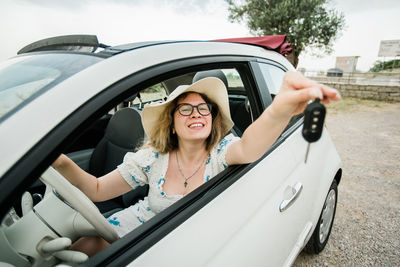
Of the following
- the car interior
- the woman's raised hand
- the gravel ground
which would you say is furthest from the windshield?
the gravel ground

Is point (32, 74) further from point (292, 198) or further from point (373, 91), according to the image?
point (373, 91)

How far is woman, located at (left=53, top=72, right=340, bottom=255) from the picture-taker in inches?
48.9

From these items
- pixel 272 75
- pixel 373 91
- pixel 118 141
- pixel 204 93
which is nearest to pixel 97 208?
pixel 204 93

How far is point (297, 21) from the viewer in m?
14.0

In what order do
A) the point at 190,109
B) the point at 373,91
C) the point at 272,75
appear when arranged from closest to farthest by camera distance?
the point at 190,109 → the point at 272,75 → the point at 373,91

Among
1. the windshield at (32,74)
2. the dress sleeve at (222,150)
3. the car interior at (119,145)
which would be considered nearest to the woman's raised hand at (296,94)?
the dress sleeve at (222,150)

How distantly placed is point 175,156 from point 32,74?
838 millimetres

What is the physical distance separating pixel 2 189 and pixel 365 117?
10094 millimetres

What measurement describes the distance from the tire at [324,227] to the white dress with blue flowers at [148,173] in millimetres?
1190

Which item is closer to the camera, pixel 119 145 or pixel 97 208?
pixel 97 208

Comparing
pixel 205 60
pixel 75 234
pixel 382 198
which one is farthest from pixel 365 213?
pixel 75 234

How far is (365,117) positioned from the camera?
8.27 meters

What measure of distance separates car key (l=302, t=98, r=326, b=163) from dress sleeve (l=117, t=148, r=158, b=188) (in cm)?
100

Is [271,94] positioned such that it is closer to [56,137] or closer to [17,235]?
[56,137]
